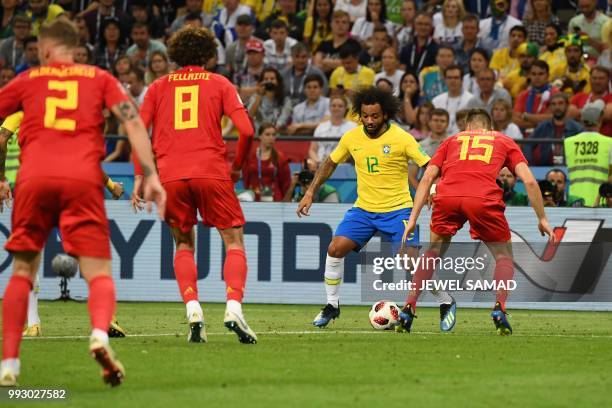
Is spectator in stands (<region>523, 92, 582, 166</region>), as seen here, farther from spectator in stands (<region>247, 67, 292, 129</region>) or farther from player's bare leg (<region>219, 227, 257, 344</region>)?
player's bare leg (<region>219, 227, 257, 344</region>)

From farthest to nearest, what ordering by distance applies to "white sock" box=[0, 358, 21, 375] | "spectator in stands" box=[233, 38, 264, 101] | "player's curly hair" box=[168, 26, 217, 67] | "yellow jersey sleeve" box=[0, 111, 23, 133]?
"spectator in stands" box=[233, 38, 264, 101] → "yellow jersey sleeve" box=[0, 111, 23, 133] → "player's curly hair" box=[168, 26, 217, 67] → "white sock" box=[0, 358, 21, 375]

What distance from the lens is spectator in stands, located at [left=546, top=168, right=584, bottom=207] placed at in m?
17.3

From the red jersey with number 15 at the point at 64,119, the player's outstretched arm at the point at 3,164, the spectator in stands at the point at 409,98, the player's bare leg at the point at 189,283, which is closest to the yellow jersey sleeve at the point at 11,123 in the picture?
the player's outstretched arm at the point at 3,164

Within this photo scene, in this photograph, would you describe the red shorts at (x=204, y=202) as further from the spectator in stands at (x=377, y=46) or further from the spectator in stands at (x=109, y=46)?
the spectator in stands at (x=109, y=46)

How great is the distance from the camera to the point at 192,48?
10836mm

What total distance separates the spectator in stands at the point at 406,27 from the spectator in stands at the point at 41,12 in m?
6.26

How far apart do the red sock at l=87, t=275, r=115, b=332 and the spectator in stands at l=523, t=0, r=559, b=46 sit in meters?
14.4

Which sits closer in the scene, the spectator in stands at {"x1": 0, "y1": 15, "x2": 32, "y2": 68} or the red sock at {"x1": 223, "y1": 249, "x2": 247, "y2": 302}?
the red sock at {"x1": 223, "y1": 249, "x2": 247, "y2": 302}

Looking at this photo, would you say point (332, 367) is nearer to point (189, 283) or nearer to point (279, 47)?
point (189, 283)

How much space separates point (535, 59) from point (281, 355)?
36.6 ft

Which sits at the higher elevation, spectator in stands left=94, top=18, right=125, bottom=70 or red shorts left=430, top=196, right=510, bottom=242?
red shorts left=430, top=196, right=510, bottom=242

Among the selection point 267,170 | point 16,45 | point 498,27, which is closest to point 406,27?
point 498,27

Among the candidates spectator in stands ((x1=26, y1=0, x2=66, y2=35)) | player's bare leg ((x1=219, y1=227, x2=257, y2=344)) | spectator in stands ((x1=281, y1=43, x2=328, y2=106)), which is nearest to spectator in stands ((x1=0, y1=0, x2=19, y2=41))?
spectator in stands ((x1=26, y1=0, x2=66, y2=35))

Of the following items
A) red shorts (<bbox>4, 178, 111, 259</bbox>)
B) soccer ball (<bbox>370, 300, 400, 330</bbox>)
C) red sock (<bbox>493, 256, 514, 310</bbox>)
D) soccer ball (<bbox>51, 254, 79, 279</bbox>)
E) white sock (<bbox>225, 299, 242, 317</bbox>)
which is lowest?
soccer ball (<bbox>51, 254, 79, 279</bbox>)
